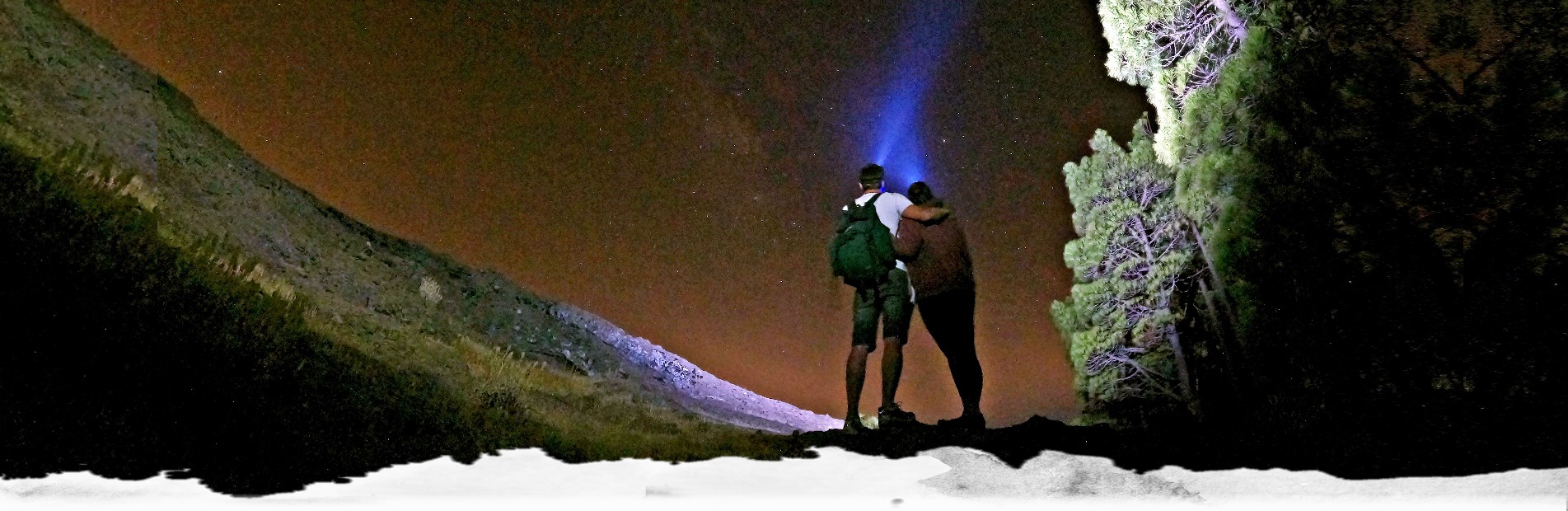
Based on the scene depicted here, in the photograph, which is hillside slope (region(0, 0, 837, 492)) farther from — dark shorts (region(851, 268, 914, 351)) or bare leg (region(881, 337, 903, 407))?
Result: bare leg (region(881, 337, 903, 407))

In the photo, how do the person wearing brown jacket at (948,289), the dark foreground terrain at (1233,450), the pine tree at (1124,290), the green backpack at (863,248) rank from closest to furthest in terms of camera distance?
the dark foreground terrain at (1233,450) → the green backpack at (863,248) → the person wearing brown jacket at (948,289) → the pine tree at (1124,290)

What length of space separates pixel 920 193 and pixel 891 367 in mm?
1590

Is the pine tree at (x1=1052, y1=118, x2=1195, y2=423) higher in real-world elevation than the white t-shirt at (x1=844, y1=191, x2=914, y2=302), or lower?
higher

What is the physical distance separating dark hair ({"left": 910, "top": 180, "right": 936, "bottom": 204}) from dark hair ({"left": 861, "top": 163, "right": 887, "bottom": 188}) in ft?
1.46

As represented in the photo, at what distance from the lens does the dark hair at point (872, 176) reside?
24.9 feet

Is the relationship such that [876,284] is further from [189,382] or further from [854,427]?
[189,382]

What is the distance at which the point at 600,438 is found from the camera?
6.64 m

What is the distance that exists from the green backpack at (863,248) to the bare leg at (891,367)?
1.65 ft

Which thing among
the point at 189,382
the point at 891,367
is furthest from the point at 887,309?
the point at 189,382

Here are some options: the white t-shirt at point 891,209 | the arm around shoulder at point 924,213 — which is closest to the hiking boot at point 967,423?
the white t-shirt at point 891,209

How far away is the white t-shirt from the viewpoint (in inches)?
289

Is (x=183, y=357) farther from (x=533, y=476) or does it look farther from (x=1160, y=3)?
(x=1160, y=3)

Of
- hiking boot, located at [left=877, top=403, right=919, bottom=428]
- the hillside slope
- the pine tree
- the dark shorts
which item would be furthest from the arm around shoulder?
the pine tree

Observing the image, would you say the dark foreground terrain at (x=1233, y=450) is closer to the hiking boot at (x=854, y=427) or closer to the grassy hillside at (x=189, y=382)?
the hiking boot at (x=854, y=427)
